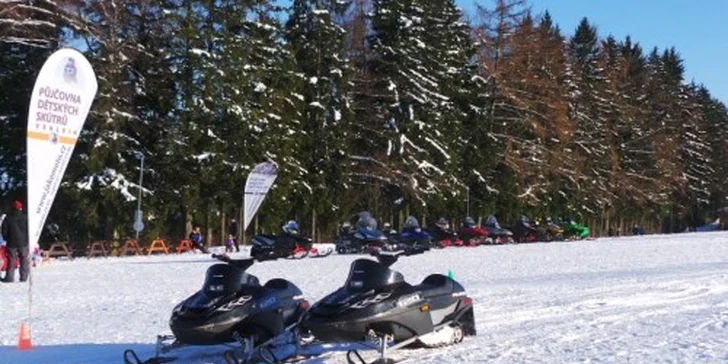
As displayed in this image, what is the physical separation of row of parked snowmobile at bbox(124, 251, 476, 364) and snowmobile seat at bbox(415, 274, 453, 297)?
0.04ft

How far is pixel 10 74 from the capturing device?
34.5 metres

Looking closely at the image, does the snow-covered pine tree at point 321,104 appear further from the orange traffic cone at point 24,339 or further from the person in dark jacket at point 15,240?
the orange traffic cone at point 24,339

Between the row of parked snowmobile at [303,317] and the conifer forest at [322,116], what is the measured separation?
2536cm

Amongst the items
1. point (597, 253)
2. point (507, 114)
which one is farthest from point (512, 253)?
point (507, 114)

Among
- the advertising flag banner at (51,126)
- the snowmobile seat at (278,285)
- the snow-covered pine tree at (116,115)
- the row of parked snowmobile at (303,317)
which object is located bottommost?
the row of parked snowmobile at (303,317)

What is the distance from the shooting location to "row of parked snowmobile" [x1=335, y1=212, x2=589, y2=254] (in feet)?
95.8

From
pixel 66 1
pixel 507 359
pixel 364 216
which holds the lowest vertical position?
pixel 507 359

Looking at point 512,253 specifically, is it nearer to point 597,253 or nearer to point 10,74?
point 597,253

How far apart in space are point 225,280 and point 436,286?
2180mm

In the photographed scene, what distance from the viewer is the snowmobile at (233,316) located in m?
8.49

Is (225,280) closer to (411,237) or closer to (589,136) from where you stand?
(411,237)

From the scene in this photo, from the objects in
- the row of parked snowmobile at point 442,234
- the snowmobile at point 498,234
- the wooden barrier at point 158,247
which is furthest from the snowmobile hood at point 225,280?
the snowmobile at point 498,234

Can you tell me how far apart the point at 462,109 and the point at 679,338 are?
40.8 metres

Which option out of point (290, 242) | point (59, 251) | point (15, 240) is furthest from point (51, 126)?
point (59, 251)
